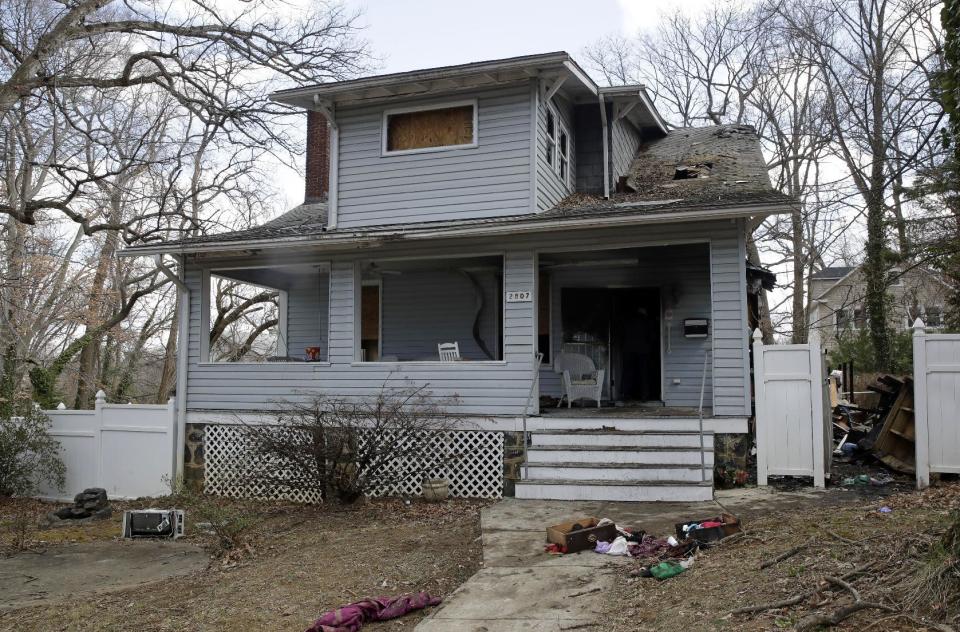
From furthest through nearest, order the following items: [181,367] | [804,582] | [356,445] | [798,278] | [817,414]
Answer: [798,278] < [181,367] < [356,445] < [817,414] < [804,582]

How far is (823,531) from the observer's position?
18.0ft

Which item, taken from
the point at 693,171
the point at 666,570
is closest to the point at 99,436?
the point at 666,570

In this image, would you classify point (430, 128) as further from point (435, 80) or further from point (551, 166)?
point (551, 166)

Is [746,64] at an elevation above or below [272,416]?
above

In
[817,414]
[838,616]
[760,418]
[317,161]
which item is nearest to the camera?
[838,616]

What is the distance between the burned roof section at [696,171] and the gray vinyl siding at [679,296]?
1.02 meters

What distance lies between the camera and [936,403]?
8.88 m

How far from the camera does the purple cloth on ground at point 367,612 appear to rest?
5.13 meters

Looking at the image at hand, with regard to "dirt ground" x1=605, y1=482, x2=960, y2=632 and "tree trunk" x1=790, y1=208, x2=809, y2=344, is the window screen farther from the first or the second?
"tree trunk" x1=790, y1=208, x2=809, y2=344

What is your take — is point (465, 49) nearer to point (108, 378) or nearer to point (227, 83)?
point (227, 83)

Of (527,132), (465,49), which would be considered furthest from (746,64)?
(527,132)

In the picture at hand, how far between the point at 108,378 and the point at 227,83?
15984 mm

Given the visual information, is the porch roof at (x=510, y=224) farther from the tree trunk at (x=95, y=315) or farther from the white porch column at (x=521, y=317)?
the tree trunk at (x=95, y=315)

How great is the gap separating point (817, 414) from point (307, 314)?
30.3 ft
